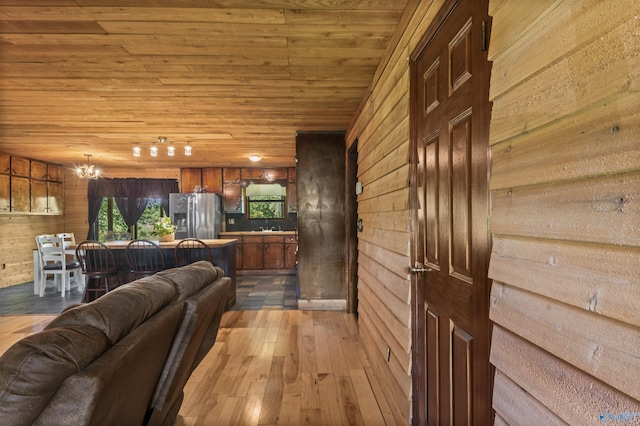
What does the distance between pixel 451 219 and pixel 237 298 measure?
15.0 feet

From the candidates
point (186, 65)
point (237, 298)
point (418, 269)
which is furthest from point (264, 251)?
point (418, 269)

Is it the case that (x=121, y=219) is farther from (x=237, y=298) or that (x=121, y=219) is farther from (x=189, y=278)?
(x=189, y=278)

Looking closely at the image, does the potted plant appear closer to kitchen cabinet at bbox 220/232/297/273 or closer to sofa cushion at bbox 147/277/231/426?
kitchen cabinet at bbox 220/232/297/273

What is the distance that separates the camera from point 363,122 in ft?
11.0

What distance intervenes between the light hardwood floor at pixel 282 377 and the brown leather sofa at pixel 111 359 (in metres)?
0.60

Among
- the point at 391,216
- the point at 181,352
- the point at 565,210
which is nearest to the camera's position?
the point at 565,210

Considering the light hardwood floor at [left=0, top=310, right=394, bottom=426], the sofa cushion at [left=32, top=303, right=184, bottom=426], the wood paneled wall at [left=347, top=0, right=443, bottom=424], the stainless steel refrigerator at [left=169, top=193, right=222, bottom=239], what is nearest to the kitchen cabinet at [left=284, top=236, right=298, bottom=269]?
the stainless steel refrigerator at [left=169, top=193, right=222, bottom=239]

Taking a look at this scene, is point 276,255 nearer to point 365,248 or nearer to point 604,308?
point 365,248

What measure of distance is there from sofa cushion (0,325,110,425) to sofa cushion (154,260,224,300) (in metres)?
0.72

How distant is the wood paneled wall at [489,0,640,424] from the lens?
0.61 meters

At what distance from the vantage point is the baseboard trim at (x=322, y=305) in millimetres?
4629

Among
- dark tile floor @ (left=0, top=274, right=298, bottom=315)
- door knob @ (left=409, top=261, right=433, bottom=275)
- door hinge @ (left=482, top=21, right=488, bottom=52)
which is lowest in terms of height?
dark tile floor @ (left=0, top=274, right=298, bottom=315)

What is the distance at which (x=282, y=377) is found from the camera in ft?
8.90

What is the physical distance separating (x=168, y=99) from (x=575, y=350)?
146 inches
